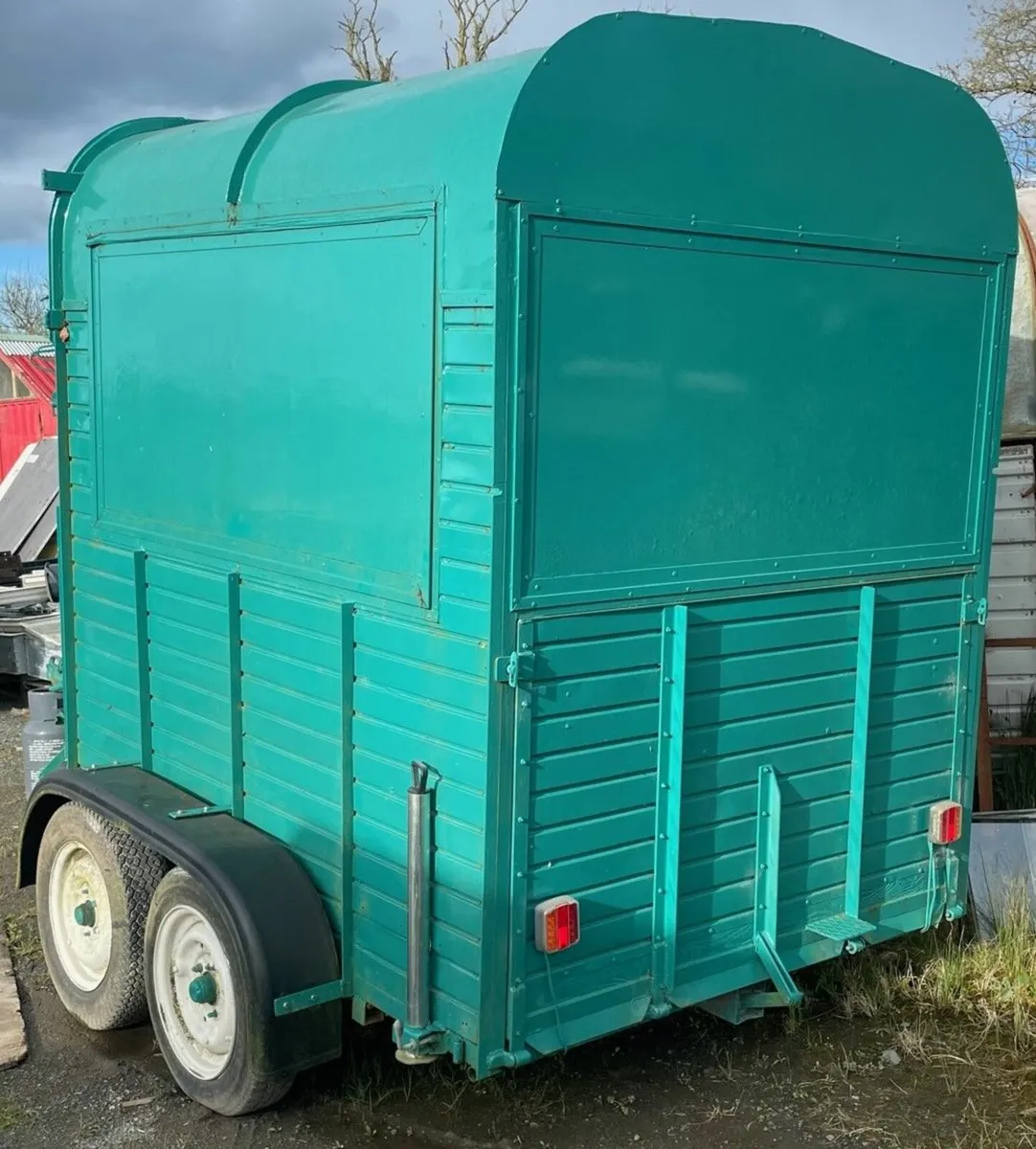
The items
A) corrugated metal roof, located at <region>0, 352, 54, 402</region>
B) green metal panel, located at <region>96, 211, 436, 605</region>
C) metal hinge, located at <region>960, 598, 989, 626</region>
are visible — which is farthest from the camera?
corrugated metal roof, located at <region>0, 352, 54, 402</region>

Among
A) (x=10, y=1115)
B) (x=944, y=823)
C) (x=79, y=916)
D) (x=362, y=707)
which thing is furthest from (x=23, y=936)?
(x=944, y=823)

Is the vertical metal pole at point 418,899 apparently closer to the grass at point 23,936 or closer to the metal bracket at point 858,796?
the metal bracket at point 858,796

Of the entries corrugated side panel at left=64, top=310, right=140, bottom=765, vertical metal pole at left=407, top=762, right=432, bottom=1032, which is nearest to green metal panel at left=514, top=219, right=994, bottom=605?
vertical metal pole at left=407, top=762, right=432, bottom=1032

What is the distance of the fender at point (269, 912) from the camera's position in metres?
3.56

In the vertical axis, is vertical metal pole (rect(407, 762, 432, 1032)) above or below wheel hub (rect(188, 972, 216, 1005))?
above

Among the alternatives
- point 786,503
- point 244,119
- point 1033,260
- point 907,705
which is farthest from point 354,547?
point 1033,260

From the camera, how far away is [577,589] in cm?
333

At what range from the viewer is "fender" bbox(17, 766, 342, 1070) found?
11.7ft

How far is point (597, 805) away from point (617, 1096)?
1.16 metres

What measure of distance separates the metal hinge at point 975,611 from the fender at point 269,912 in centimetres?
233

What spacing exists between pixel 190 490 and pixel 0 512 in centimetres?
856

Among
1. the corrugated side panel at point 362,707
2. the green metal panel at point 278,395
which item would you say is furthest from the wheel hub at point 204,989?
the green metal panel at point 278,395

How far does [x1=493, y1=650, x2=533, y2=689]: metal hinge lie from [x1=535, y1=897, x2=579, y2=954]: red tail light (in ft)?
2.01

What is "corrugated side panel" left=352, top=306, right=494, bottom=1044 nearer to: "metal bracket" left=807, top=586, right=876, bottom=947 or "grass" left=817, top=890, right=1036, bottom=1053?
"metal bracket" left=807, top=586, right=876, bottom=947
